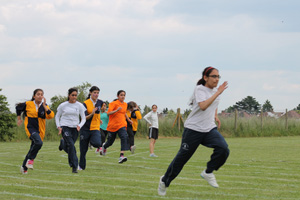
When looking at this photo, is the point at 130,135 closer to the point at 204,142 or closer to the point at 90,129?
the point at 90,129

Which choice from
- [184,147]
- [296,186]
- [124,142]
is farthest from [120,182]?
[124,142]

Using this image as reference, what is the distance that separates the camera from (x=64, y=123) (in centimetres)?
1206

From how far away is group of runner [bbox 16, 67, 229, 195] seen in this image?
784 cm

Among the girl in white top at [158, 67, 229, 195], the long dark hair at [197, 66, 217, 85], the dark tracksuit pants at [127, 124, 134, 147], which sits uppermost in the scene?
the long dark hair at [197, 66, 217, 85]

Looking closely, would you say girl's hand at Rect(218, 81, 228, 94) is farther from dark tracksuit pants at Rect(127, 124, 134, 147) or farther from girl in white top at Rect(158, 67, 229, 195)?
dark tracksuit pants at Rect(127, 124, 134, 147)

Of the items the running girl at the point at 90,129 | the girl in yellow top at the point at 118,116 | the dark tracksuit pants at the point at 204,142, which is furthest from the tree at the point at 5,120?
the dark tracksuit pants at the point at 204,142

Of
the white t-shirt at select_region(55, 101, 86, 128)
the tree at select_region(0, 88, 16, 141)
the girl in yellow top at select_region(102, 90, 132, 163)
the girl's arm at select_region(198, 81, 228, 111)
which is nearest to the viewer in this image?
the girl's arm at select_region(198, 81, 228, 111)

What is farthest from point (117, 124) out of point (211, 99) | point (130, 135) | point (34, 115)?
point (211, 99)

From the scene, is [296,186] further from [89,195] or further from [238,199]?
[89,195]

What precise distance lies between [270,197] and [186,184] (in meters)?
1.93

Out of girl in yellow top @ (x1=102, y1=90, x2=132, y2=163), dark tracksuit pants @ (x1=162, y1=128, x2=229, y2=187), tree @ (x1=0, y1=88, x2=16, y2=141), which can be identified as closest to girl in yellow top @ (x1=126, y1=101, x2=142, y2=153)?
girl in yellow top @ (x1=102, y1=90, x2=132, y2=163)

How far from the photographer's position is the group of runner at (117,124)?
7840mm

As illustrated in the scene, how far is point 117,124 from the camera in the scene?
1473cm

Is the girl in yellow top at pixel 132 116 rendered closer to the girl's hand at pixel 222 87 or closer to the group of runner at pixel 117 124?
the group of runner at pixel 117 124
